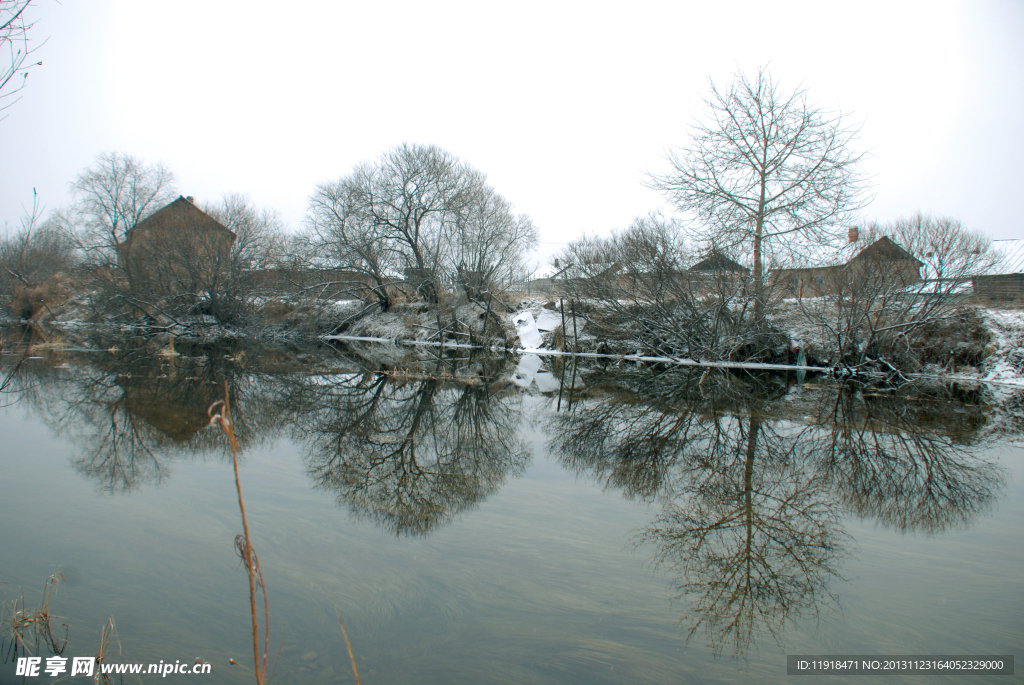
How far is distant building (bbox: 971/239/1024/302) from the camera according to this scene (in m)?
17.7

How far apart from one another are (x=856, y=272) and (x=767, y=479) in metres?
14.0

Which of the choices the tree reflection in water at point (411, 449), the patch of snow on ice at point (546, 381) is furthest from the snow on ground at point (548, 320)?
the tree reflection in water at point (411, 449)

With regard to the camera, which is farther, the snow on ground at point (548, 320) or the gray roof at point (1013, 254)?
the gray roof at point (1013, 254)

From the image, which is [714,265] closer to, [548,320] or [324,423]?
[548,320]

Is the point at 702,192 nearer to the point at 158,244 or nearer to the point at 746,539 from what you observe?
the point at 746,539

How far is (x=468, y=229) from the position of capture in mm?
30844

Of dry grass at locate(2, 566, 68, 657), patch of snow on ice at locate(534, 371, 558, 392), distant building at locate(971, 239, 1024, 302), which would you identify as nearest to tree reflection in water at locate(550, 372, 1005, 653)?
patch of snow on ice at locate(534, 371, 558, 392)

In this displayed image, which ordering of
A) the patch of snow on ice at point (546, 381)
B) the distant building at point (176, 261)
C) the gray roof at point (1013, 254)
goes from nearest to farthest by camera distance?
the patch of snow on ice at point (546, 381)
the distant building at point (176, 261)
the gray roof at point (1013, 254)

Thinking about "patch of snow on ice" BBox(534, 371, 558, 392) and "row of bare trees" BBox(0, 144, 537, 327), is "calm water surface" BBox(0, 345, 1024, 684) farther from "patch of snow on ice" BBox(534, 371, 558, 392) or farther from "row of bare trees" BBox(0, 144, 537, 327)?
"row of bare trees" BBox(0, 144, 537, 327)

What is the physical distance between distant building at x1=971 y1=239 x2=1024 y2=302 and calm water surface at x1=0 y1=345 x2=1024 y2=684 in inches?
438

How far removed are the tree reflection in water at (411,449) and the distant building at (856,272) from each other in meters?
11.7

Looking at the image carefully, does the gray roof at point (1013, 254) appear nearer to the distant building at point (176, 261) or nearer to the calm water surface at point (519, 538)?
the calm water surface at point (519, 538)

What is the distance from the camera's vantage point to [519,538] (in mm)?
4547

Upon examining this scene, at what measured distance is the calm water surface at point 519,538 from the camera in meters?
3.05
